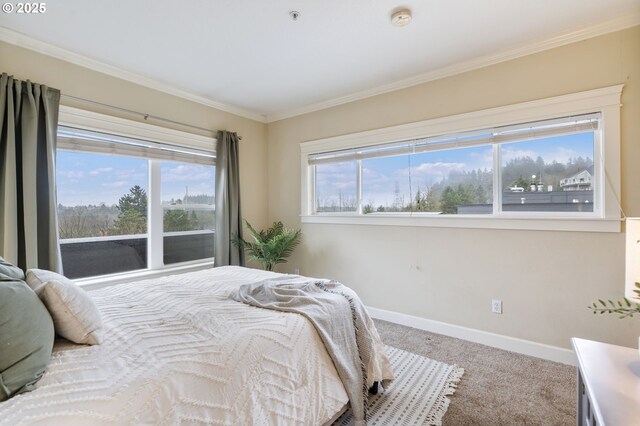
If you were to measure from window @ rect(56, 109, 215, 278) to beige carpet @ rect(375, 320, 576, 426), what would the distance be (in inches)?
99.5

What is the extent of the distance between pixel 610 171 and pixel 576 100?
0.58 m

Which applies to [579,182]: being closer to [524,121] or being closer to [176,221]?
[524,121]

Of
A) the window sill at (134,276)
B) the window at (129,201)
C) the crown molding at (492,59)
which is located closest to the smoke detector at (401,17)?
the crown molding at (492,59)

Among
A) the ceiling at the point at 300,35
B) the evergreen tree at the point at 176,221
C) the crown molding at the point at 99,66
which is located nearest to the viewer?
the ceiling at the point at 300,35

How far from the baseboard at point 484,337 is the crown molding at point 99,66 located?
10.0 ft

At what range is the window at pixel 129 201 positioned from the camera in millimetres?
2684

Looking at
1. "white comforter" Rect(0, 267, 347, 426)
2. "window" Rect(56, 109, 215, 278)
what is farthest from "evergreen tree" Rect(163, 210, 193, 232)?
"white comforter" Rect(0, 267, 347, 426)

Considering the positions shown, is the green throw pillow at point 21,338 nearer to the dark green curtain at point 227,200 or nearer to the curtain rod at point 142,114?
the curtain rod at point 142,114

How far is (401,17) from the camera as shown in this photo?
6.67 ft

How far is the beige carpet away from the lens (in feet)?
5.70

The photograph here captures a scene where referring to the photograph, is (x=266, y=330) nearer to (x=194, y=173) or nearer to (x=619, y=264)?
(x=619, y=264)

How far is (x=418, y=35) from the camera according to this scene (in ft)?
7.52

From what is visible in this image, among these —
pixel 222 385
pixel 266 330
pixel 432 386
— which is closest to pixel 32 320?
pixel 222 385

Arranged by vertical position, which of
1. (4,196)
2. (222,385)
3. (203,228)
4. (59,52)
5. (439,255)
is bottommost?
(222,385)
